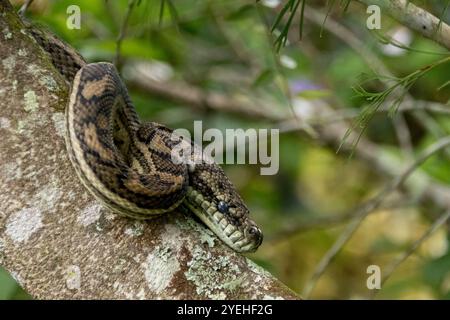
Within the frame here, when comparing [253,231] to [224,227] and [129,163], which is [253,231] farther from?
[129,163]

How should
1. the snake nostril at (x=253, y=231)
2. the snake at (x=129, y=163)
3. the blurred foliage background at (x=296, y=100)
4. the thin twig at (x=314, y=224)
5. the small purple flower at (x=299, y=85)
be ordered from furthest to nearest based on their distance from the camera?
the thin twig at (x=314, y=224), the small purple flower at (x=299, y=85), the blurred foliage background at (x=296, y=100), the snake nostril at (x=253, y=231), the snake at (x=129, y=163)

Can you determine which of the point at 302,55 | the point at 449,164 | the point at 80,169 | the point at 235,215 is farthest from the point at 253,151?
the point at 80,169

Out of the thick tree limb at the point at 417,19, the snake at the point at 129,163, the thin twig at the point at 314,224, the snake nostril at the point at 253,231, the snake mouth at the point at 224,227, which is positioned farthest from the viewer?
the thin twig at the point at 314,224

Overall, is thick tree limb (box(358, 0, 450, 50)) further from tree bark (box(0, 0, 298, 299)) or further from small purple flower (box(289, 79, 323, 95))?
small purple flower (box(289, 79, 323, 95))

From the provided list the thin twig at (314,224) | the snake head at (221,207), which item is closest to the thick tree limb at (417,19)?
the snake head at (221,207)

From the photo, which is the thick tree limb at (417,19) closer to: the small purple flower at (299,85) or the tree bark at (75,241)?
the tree bark at (75,241)

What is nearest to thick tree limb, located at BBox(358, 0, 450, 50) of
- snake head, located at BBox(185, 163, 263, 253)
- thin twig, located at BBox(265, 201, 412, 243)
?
snake head, located at BBox(185, 163, 263, 253)

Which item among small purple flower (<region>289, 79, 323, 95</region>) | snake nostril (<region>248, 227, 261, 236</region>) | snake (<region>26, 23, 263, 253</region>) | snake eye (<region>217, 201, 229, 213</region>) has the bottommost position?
small purple flower (<region>289, 79, 323, 95</region>)

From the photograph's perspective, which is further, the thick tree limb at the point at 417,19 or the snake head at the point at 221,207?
the snake head at the point at 221,207
